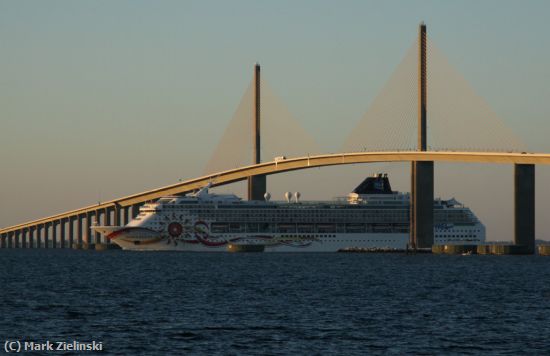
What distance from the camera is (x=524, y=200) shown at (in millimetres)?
87688

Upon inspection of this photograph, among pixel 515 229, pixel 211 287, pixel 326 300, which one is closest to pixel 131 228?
pixel 515 229

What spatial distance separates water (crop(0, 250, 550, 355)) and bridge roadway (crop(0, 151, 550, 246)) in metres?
25.3

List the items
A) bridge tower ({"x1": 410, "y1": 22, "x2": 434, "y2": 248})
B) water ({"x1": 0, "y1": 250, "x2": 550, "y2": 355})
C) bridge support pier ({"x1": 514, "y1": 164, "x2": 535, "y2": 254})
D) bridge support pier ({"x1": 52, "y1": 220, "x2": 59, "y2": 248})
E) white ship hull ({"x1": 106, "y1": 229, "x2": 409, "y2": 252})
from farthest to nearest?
bridge support pier ({"x1": 52, "y1": 220, "x2": 59, "y2": 248})
white ship hull ({"x1": 106, "y1": 229, "x2": 409, "y2": 252})
bridge tower ({"x1": 410, "y1": 22, "x2": 434, "y2": 248})
bridge support pier ({"x1": 514, "y1": 164, "x2": 535, "y2": 254})
water ({"x1": 0, "y1": 250, "x2": 550, "y2": 355})

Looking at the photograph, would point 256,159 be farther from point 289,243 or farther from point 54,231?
point 54,231

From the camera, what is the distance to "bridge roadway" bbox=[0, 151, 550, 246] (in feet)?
293

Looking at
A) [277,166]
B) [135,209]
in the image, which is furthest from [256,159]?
[135,209]

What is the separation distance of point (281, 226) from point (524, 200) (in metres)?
27.1

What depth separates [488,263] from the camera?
263 feet

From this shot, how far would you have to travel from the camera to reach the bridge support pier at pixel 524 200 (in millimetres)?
87812

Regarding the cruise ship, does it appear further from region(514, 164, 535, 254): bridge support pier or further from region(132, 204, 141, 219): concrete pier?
region(514, 164, 535, 254): bridge support pier

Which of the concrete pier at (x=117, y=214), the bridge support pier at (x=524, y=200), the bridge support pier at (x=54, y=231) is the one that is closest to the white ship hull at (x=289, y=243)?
the concrete pier at (x=117, y=214)

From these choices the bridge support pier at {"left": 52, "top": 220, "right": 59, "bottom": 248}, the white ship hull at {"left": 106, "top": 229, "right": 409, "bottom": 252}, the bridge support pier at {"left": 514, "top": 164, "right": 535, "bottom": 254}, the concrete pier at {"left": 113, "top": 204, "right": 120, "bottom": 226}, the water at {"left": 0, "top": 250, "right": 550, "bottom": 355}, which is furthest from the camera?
the bridge support pier at {"left": 52, "top": 220, "right": 59, "bottom": 248}

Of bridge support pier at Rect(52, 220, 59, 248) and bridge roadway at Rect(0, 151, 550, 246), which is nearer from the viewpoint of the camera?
bridge roadway at Rect(0, 151, 550, 246)

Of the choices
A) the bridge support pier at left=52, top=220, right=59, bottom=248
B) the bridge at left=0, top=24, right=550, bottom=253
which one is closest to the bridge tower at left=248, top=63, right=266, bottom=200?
the bridge at left=0, top=24, right=550, bottom=253
